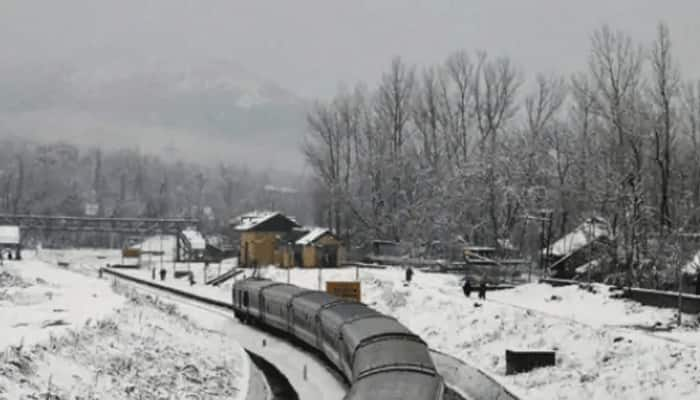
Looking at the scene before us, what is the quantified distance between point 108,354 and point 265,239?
53315 millimetres

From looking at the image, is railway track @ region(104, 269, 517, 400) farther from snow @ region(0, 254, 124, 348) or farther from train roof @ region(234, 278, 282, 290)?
snow @ region(0, 254, 124, 348)

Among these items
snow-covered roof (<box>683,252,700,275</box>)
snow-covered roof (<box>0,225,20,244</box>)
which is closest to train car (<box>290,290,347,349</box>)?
snow-covered roof (<box>683,252,700,275</box>)

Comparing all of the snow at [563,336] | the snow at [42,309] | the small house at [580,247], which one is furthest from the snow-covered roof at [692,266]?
the snow at [42,309]

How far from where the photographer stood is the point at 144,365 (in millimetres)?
23562

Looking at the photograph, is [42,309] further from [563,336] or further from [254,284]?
[563,336]

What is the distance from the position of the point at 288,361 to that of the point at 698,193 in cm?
3696

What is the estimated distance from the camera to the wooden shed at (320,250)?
71188mm

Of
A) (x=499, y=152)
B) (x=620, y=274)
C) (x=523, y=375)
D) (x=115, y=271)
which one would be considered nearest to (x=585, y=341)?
(x=523, y=375)

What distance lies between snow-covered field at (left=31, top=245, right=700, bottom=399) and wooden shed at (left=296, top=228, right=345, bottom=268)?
1909 cm

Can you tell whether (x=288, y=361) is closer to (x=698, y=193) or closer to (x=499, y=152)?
(x=698, y=193)

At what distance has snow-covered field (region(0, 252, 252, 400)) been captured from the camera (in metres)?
18.8

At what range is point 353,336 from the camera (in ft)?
80.9

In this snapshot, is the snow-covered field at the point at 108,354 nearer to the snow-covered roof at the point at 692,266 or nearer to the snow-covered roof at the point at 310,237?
the snow-covered roof at the point at 692,266

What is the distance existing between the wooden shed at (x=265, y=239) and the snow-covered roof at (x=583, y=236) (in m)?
28.6
